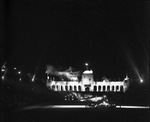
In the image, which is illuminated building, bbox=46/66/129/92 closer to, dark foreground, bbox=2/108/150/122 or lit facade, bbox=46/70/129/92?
lit facade, bbox=46/70/129/92

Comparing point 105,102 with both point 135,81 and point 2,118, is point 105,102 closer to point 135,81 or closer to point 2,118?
point 135,81

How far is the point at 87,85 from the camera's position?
5.81m

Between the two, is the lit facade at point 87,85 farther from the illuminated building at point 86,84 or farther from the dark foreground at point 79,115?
the dark foreground at point 79,115

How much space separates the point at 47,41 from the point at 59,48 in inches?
9.0

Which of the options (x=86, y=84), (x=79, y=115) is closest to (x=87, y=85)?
(x=86, y=84)

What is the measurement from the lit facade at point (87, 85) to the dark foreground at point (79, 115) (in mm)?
342

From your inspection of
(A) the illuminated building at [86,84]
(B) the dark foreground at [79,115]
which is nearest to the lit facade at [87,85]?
(A) the illuminated building at [86,84]

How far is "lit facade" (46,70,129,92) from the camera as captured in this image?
219 inches

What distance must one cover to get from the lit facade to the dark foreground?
13.5 inches

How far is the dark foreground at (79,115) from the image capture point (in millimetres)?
5320

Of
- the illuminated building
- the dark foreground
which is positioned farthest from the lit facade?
the dark foreground

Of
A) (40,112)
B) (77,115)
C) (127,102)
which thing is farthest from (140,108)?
(40,112)

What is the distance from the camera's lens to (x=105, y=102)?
5.67 metres

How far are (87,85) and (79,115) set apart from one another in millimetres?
610
